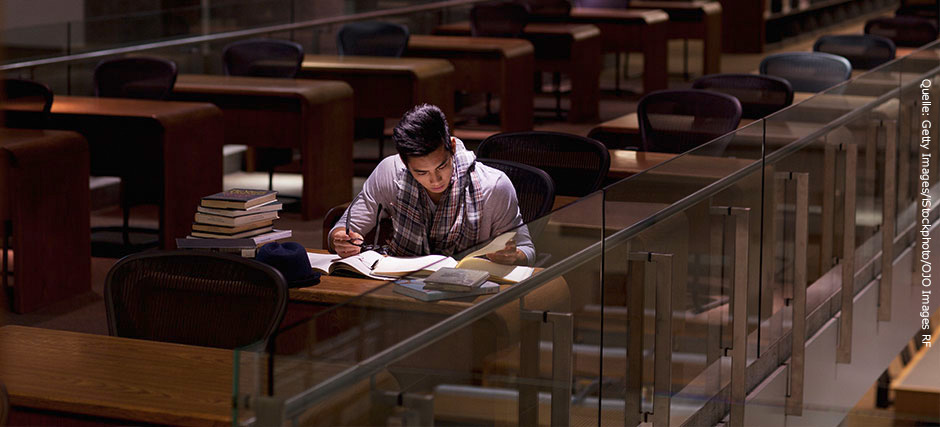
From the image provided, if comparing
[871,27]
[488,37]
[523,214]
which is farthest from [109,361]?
[871,27]

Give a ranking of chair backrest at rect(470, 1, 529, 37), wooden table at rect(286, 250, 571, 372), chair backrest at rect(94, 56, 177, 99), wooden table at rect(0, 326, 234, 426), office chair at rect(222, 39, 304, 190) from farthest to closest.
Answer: chair backrest at rect(470, 1, 529, 37) < office chair at rect(222, 39, 304, 190) < chair backrest at rect(94, 56, 177, 99) < wooden table at rect(0, 326, 234, 426) < wooden table at rect(286, 250, 571, 372)

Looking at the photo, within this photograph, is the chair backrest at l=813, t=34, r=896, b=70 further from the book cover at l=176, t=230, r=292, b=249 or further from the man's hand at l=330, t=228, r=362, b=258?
the book cover at l=176, t=230, r=292, b=249

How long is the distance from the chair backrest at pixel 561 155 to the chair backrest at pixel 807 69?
3.35 m

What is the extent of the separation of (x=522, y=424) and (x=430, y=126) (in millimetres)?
1405

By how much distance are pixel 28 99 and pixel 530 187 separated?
125 inches

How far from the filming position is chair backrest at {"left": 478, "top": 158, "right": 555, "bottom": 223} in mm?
4184

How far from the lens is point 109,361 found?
281 cm

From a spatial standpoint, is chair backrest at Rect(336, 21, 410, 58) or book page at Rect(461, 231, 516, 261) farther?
chair backrest at Rect(336, 21, 410, 58)

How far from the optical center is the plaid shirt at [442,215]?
392 cm

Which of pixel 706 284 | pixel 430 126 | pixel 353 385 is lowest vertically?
pixel 706 284

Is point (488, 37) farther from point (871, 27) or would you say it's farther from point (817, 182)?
point (817, 182)

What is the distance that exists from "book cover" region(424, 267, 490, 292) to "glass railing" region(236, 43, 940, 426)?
0.05 metres

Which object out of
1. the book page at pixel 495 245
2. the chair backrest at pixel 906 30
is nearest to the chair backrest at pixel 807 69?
the chair backrest at pixel 906 30

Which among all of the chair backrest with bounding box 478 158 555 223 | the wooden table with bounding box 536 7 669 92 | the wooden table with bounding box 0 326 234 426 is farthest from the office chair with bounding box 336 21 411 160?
the wooden table with bounding box 0 326 234 426
